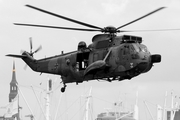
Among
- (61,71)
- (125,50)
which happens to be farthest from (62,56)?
(125,50)

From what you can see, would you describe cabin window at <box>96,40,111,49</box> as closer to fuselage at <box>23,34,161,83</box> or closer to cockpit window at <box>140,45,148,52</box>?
fuselage at <box>23,34,161,83</box>

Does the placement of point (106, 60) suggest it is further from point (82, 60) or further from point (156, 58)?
point (156, 58)

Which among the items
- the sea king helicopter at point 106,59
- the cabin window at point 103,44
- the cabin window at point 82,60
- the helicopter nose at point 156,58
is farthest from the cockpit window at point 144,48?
the cabin window at point 82,60

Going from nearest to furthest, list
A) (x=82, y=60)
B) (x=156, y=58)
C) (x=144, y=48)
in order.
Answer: (x=156, y=58) < (x=144, y=48) < (x=82, y=60)

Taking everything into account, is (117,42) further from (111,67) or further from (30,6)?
(30,6)

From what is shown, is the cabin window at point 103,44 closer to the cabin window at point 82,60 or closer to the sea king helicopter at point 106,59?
the sea king helicopter at point 106,59

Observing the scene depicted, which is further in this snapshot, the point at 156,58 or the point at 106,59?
the point at 106,59

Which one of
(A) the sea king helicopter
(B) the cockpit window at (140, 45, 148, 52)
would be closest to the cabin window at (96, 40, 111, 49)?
(A) the sea king helicopter

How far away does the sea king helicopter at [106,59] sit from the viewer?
46750mm

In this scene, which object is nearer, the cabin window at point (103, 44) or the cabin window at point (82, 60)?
the cabin window at point (103, 44)

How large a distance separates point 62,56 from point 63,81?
8.08ft

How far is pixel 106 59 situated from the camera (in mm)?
48188

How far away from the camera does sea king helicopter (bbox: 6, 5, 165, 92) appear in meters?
46.8

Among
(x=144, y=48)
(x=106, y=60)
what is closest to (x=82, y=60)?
(x=106, y=60)
